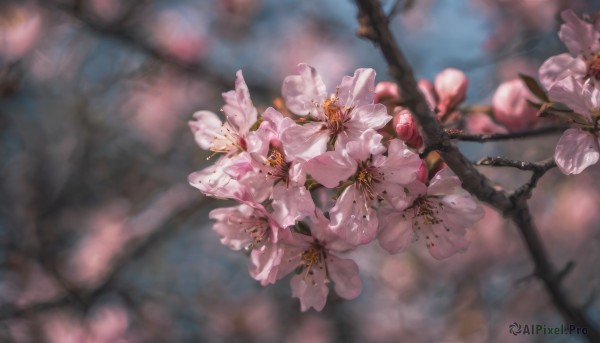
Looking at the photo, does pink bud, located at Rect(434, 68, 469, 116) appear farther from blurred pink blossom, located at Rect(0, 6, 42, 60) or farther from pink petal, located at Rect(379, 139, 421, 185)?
blurred pink blossom, located at Rect(0, 6, 42, 60)

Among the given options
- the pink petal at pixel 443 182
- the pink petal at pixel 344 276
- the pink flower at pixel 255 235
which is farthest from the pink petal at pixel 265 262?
the pink petal at pixel 443 182

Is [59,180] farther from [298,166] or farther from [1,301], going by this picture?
[298,166]

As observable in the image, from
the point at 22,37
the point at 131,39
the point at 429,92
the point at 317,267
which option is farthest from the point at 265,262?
the point at 22,37

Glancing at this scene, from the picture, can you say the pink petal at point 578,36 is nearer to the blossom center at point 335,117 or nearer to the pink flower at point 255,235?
the blossom center at point 335,117

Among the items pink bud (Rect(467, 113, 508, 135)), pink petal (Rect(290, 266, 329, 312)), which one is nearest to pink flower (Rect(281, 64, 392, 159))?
pink petal (Rect(290, 266, 329, 312))

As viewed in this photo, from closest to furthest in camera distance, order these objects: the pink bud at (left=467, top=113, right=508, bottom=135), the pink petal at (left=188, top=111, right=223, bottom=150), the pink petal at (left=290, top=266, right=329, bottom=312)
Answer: the pink petal at (left=290, top=266, right=329, bottom=312) < the pink petal at (left=188, top=111, right=223, bottom=150) < the pink bud at (left=467, top=113, right=508, bottom=135)

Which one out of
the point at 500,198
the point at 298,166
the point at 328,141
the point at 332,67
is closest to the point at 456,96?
the point at 500,198
